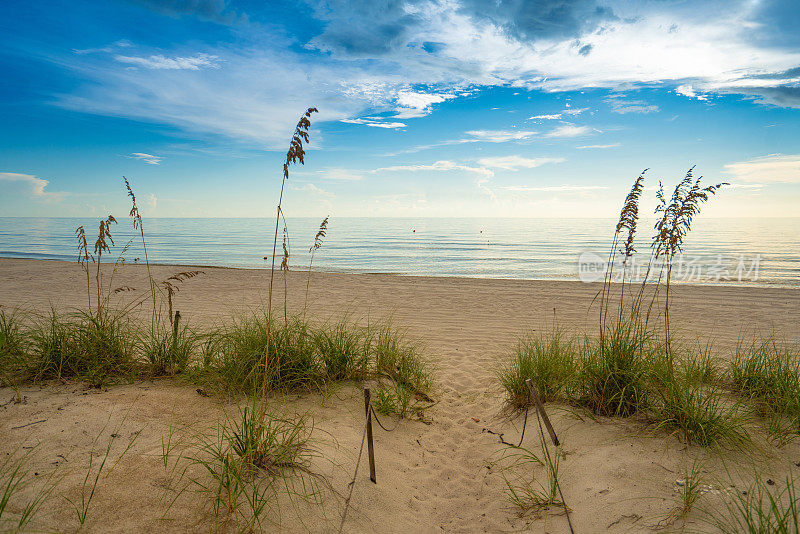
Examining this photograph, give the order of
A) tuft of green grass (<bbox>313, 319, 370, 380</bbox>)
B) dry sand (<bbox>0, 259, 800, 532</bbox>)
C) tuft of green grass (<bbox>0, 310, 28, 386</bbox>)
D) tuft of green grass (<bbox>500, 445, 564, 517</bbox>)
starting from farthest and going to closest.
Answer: tuft of green grass (<bbox>313, 319, 370, 380</bbox>) < tuft of green grass (<bbox>0, 310, 28, 386</bbox>) < tuft of green grass (<bbox>500, 445, 564, 517</bbox>) < dry sand (<bbox>0, 259, 800, 532</bbox>)

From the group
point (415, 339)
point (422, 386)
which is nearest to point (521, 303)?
point (415, 339)

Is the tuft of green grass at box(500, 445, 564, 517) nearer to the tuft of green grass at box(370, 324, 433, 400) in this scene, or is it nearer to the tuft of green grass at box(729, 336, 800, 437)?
the tuft of green grass at box(370, 324, 433, 400)

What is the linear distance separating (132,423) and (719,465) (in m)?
4.81

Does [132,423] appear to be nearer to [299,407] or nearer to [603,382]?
[299,407]

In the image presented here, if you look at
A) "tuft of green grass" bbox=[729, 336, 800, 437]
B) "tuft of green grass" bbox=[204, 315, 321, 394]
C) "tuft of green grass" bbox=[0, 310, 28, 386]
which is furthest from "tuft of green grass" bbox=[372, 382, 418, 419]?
"tuft of green grass" bbox=[0, 310, 28, 386]

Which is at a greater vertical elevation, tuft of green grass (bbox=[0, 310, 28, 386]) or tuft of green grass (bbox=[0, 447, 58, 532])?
tuft of green grass (bbox=[0, 310, 28, 386])

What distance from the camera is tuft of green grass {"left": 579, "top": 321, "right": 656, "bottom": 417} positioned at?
4.14 m

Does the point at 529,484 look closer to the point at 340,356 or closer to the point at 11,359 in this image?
the point at 340,356

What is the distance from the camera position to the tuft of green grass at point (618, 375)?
4.14 metres

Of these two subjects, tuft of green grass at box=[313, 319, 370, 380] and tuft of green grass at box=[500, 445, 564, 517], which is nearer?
tuft of green grass at box=[500, 445, 564, 517]

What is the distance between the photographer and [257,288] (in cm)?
1549

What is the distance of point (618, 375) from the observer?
4.23 meters

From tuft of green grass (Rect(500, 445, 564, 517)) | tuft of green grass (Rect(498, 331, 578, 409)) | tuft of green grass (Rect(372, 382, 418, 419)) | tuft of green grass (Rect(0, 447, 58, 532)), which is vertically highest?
tuft of green grass (Rect(498, 331, 578, 409))

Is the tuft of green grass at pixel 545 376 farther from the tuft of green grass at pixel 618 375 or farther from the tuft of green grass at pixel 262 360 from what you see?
the tuft of green grass at pixel 262 360
